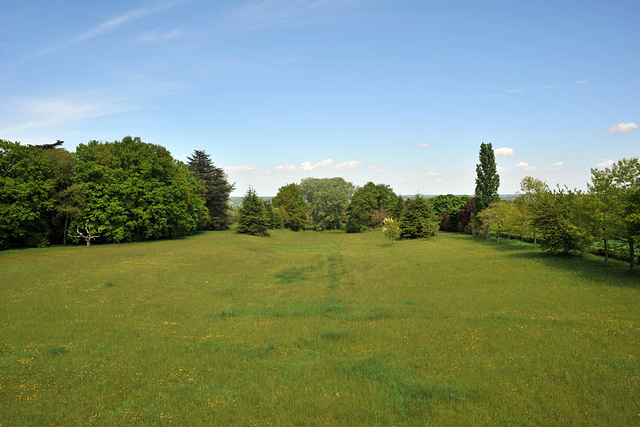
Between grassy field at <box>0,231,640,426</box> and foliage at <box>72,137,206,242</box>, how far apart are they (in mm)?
21340

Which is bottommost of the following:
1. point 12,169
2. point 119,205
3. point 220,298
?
point 220,298

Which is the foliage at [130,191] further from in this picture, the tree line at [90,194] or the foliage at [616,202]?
the foliage at [616,202]

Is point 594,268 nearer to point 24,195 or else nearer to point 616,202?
point 616,202

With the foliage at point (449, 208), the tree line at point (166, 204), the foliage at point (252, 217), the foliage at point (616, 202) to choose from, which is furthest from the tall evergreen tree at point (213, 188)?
the foliage at point (616, 202)

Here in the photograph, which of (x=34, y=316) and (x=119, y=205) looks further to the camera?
(x=119, y=205)

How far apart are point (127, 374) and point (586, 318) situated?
21.0 meters

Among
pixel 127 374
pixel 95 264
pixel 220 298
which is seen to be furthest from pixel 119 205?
pixel 127 374

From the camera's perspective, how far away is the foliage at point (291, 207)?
109 m

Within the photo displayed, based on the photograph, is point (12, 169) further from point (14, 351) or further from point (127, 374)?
point (127, 374)

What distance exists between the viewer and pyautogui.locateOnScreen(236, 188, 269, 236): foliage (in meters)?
79.2

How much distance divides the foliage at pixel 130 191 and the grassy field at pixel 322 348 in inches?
840

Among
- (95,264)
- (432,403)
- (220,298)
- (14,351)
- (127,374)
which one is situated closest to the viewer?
(432,403)

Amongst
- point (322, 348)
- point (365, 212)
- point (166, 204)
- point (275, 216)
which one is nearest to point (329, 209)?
point (365, 212)

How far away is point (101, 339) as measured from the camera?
52.9ft
